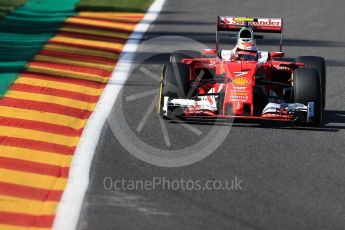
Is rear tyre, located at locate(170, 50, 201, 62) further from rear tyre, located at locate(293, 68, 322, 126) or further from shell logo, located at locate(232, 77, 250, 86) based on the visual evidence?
rear tyre, located at locate(293, 68, 322, 126)

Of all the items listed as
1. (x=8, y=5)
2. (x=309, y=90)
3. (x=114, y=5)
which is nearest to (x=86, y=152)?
(x=309, y=90)

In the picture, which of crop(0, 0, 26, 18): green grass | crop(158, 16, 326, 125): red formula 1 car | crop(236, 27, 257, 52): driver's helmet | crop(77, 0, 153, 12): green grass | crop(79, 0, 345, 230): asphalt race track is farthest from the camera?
crop(77, 0, 153, 12): green grass

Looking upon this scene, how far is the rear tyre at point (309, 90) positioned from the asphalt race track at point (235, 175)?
0.28m

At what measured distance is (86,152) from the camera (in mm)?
11672

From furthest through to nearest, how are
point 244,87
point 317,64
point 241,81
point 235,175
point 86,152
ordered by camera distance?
1. point 317,64
2. point 241,81
3. point 244,87
4. point 86,152
5. point 235,175

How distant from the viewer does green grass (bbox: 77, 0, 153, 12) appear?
23516mm

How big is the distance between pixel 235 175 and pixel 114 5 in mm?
13841

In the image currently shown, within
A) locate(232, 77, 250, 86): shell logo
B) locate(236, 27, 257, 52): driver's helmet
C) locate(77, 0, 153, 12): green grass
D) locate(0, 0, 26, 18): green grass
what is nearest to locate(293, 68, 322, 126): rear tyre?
locate(232, 77, 250, 86): shell logo

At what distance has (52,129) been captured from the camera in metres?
12.7

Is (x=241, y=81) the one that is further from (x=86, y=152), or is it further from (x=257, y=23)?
(x=86, y=152)

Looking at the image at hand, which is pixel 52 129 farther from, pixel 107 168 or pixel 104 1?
pixel 104 1

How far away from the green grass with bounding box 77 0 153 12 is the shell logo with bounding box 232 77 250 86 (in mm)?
10668

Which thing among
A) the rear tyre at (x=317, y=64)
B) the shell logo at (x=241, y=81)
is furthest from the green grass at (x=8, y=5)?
the shell logo at (x=241, y=81)

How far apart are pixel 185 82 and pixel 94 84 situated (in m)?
2.77
